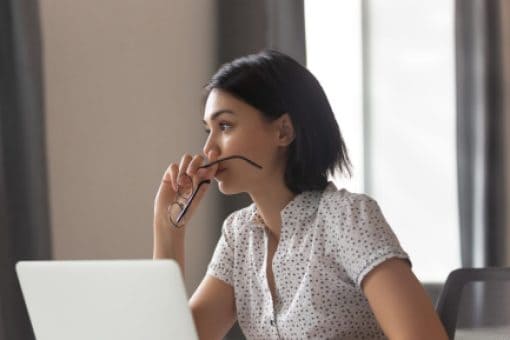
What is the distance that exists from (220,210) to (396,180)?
0.78 meters

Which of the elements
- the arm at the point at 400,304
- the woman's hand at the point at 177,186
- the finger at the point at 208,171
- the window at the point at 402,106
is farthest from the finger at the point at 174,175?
the window at the point at 402,106

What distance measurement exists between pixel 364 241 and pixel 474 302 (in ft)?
0.94

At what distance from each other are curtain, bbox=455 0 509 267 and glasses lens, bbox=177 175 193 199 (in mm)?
2301

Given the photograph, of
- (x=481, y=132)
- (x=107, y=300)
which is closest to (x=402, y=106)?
(x=481, y=132)

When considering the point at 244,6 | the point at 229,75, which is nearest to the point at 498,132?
the point at 244,6

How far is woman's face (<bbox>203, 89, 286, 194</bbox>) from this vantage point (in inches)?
55.1

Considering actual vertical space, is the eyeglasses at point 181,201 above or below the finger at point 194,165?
below

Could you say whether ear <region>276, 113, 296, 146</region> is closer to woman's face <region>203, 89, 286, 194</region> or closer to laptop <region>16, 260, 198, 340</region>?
woman's face <region>203, 89, 286, 194</region>

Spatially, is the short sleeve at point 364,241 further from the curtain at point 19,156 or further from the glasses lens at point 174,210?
the curtain at point 19,156

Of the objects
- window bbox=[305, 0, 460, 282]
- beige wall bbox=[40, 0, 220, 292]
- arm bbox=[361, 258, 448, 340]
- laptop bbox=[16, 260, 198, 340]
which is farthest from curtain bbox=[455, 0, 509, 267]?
laptop bbox=[16, 260, 198, 340]

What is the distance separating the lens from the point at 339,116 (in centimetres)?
377

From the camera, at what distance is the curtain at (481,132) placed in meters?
3.57

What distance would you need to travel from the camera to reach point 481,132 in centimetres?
360

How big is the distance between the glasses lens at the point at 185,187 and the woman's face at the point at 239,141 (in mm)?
110
